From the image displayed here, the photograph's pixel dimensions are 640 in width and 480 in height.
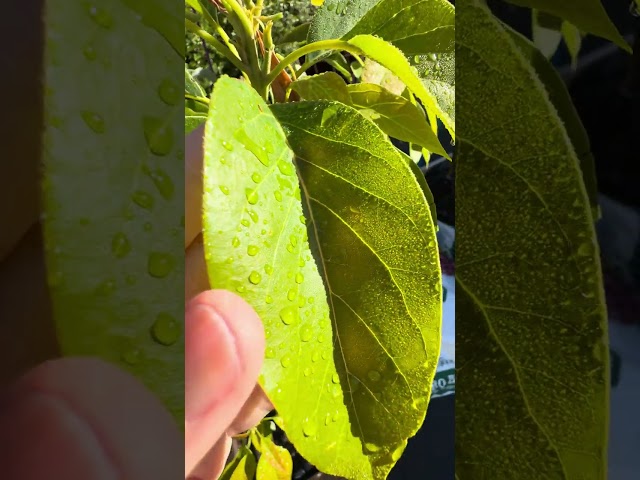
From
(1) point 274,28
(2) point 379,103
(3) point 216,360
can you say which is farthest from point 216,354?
(1) point 274,28

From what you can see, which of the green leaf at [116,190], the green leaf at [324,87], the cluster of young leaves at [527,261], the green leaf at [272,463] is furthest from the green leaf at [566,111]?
the green leaf at [272,463]

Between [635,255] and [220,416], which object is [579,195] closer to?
[635,255]

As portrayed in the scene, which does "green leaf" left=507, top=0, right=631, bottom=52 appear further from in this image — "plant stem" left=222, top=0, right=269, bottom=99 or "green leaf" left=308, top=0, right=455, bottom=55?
"plant stem" left=222, top=0, right=269, bottom=99

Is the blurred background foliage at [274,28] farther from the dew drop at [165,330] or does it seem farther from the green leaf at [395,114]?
the dew drop at [165,330]

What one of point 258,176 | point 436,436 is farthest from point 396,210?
point 436,436

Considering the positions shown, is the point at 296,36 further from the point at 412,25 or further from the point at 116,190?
the point at 116,190

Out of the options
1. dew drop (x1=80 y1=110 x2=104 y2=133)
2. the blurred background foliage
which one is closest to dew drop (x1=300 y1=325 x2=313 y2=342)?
dew drop (x1=80 y1=110 x2=104 y2=133)

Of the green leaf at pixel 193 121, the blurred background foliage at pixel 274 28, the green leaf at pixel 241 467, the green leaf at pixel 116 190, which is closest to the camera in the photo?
the green leaf at pixel 116 190
